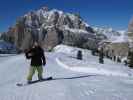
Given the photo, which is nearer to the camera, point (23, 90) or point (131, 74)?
point (23, 90)

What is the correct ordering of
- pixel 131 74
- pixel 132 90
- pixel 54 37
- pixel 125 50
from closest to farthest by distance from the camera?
pixel 132 90
pixel 131 74
pixel 125 50
pixel 54 37

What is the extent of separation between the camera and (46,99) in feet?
30.0

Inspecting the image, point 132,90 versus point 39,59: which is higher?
point 39,59

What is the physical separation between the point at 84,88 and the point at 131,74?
17.4 feet

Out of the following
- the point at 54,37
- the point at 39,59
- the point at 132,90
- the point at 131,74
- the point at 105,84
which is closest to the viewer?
the point at 132,90

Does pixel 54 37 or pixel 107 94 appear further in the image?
pixel 54 37

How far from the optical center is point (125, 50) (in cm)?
11750

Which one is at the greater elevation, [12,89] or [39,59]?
[39,59]

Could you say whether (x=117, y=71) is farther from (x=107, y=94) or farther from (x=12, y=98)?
(x=12, y=98)

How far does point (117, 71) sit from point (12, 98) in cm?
835

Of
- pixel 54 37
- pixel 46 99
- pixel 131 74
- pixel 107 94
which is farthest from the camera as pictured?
pixel 54 37

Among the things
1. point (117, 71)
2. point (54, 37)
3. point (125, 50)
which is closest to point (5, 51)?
point (117, 71)

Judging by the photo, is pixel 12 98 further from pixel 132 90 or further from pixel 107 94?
pixel 132 90

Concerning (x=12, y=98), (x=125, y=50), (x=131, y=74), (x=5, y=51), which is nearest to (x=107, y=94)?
(x=12, y=98)
